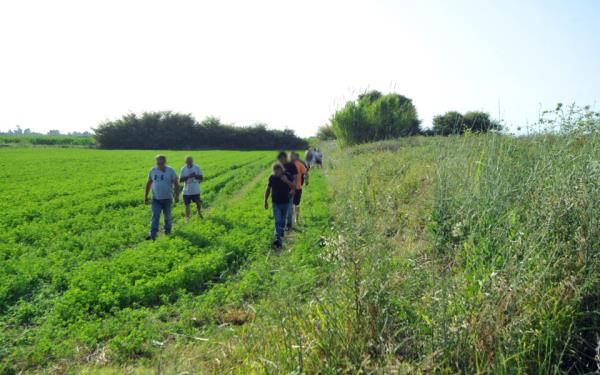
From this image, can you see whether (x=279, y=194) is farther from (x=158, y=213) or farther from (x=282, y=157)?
(x=158, y=213)

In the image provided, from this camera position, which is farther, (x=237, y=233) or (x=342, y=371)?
(x=237, y=233)

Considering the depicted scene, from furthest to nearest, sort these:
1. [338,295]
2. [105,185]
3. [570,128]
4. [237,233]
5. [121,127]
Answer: [121,127] < [105,185] < [237,233] < [570,128] < [338,295]

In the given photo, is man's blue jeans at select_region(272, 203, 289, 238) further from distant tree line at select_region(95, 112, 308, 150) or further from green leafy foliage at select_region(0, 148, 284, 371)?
distant tree line at select_region(95, 112, 308, 150)

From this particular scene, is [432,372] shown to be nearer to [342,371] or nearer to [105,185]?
[342,371]

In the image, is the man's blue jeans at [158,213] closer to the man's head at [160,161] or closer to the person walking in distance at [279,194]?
the man's head at [160,161]

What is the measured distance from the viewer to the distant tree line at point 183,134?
7194 cm

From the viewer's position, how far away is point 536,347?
3.23 meters

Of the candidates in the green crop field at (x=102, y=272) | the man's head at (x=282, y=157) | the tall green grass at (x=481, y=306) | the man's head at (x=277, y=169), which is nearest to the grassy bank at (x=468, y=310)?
the tall green grass at (x=481, y=306)

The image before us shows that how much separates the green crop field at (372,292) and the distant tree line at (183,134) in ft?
219

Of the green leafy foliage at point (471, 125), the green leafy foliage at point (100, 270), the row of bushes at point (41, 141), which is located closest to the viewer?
the green leafy foliage at point (100, 270)

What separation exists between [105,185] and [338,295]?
1946 centimetres

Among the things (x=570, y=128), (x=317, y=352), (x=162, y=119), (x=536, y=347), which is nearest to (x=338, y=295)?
(x=317, y=352)

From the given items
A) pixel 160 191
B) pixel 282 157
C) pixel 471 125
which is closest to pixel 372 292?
pixel 282 157

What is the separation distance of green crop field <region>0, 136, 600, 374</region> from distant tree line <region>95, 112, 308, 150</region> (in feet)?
219
